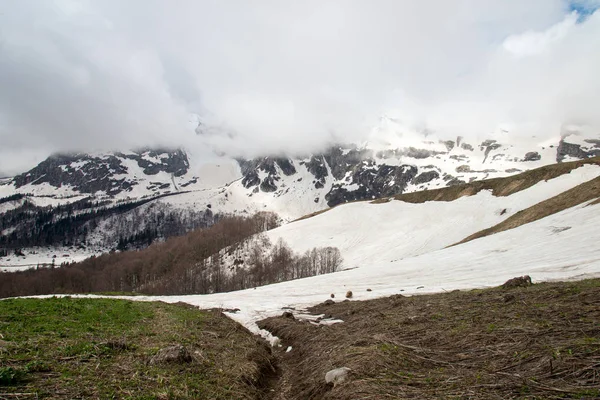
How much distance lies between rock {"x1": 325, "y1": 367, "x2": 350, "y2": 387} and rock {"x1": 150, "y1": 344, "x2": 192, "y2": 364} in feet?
14.0

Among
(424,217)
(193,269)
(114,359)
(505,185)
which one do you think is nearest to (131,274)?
(193,269)

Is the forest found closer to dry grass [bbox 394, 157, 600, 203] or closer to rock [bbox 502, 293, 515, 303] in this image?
dry grass [bbox 394, 157, 600, 203]

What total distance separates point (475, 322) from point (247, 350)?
829cm

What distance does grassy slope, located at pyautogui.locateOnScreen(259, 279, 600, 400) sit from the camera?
213 inches

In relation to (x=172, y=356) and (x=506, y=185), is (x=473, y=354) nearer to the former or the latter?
(x=172, y=356)

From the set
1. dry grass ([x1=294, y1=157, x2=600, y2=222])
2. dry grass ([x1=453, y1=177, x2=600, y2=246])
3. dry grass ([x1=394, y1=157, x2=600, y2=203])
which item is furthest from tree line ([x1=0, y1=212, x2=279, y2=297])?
dry grass ([x1=453, y1=177, x2=600, y2=246])

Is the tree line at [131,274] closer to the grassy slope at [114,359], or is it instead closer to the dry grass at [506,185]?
the dry grass at [506,185]

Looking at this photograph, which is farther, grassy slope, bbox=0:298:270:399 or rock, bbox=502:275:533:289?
rock, bbox=502:275:533:289

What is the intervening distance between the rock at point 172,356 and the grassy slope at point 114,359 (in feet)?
0.58

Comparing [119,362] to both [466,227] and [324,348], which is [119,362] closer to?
[324,348]

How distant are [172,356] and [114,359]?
148cm

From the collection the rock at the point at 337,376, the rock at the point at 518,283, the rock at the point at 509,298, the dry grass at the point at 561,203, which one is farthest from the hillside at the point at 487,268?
the rock at the point at 337,376

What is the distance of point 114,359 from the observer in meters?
8.70

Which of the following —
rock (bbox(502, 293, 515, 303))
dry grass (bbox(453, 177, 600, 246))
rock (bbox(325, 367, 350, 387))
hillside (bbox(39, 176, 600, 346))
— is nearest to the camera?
rock (bbox(325, 367, 350, 387))
